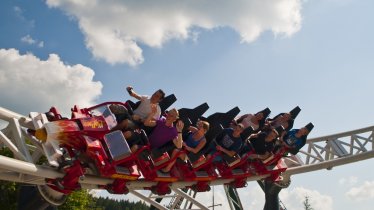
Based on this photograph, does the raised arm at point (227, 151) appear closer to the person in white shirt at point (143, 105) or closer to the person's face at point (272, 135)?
the person's face at point (272, 135)

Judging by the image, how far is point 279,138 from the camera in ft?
27.8

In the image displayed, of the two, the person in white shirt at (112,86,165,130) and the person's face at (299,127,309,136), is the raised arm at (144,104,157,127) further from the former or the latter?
the person's face at (299,127,309,136)

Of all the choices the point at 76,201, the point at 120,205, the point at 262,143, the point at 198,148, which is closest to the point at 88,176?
the point at 198,148

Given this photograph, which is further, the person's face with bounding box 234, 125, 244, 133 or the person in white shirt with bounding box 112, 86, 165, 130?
the person's face with bounding box 234, 125, 244, 133

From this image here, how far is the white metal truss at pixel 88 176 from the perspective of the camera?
4.35 meters

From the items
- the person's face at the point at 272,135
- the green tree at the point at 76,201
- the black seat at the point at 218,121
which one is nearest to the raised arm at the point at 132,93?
the black seat at the point at 218,121

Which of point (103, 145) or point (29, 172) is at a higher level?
point (103, 145)

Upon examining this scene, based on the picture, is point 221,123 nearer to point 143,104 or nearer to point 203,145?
point 203,145

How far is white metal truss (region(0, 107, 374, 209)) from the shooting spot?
4.35 metres

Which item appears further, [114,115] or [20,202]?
[114,115]

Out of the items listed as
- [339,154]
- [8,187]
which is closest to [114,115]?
[339,154]

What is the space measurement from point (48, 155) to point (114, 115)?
119cm

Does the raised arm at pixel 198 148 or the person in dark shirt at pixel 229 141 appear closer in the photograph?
the raised arm at pixel 198 148

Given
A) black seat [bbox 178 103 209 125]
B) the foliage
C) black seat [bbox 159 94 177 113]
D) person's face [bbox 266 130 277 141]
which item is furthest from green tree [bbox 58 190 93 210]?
the foliage
